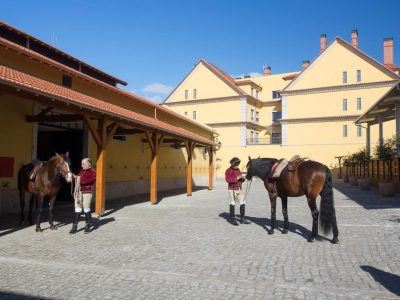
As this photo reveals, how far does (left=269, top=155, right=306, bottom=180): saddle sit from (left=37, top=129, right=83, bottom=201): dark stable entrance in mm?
9231

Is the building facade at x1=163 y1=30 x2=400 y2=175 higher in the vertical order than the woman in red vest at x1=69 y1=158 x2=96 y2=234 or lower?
higher

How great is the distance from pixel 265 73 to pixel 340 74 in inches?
674

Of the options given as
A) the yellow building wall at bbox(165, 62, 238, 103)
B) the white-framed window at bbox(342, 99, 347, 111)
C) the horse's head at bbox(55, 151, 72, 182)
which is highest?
the yellow building wall at bbox(165, 62, 238, 103)

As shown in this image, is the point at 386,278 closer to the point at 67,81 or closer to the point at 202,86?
the point at 67,81

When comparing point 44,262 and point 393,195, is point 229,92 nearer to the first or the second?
point 393,195

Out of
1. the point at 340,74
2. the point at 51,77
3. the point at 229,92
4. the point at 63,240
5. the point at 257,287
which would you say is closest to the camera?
the point at 257,287

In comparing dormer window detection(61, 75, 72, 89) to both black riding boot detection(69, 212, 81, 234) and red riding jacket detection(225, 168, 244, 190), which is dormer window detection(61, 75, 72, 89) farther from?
red riding jacket detection(225, 168, 244, 190)

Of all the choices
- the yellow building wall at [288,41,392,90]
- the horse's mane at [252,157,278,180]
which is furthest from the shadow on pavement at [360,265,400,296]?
the yellow building wall at [288,41,392,90]

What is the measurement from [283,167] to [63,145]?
10.3 m

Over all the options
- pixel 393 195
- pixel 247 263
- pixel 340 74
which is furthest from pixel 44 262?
pixel 340 74

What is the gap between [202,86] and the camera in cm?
4356

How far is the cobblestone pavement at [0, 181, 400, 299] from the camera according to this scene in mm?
4598

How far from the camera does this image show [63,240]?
7609 millimetres

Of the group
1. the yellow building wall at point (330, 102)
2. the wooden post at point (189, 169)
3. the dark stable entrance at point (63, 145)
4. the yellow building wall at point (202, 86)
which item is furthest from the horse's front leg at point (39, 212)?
the yellow building wall at point (202, 86)
